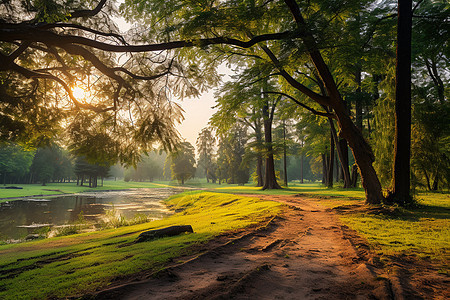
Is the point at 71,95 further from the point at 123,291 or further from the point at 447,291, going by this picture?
the point at 447,291

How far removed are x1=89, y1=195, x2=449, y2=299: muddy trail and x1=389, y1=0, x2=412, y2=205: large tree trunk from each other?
5934 millimetres

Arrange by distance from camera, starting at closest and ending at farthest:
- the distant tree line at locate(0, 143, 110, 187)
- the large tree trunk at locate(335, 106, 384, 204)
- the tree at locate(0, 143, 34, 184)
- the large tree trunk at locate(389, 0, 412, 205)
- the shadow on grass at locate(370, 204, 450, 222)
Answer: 1. the shadow on grass at locate(370, 204, 450, 222)
2. the large tree trunk at locate(389, 0, 412, 205)
3. the large tree trunk at locate(335, 106, 384, 204)
4. the tree at locate(0, 143, 34, 184)
5. the distant tree line at locate(0, 143, 110, 187)

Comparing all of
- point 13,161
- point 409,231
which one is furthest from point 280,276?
point 13,161

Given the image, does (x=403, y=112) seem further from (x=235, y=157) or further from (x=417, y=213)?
(x=235, y=157)

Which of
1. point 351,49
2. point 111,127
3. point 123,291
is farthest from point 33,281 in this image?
point 351,49

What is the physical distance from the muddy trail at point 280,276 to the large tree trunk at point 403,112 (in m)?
5.93

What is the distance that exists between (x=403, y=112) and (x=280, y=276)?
32.3ft

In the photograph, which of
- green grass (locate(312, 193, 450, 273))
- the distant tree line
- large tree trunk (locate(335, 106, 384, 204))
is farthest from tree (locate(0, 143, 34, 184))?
green grass (locate(312, 193, 450, 273))

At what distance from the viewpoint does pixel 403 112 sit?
9.65 meters

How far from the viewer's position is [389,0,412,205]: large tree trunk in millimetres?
9445

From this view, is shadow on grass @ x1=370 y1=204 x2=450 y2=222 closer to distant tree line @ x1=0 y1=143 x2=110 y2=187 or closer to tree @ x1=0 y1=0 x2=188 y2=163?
tree @ x1=0 y1=0 x2=188 y2=163

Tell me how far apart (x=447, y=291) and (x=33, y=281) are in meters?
6.32

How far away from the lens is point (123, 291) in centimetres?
301

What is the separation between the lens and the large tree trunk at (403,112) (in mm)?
9445
